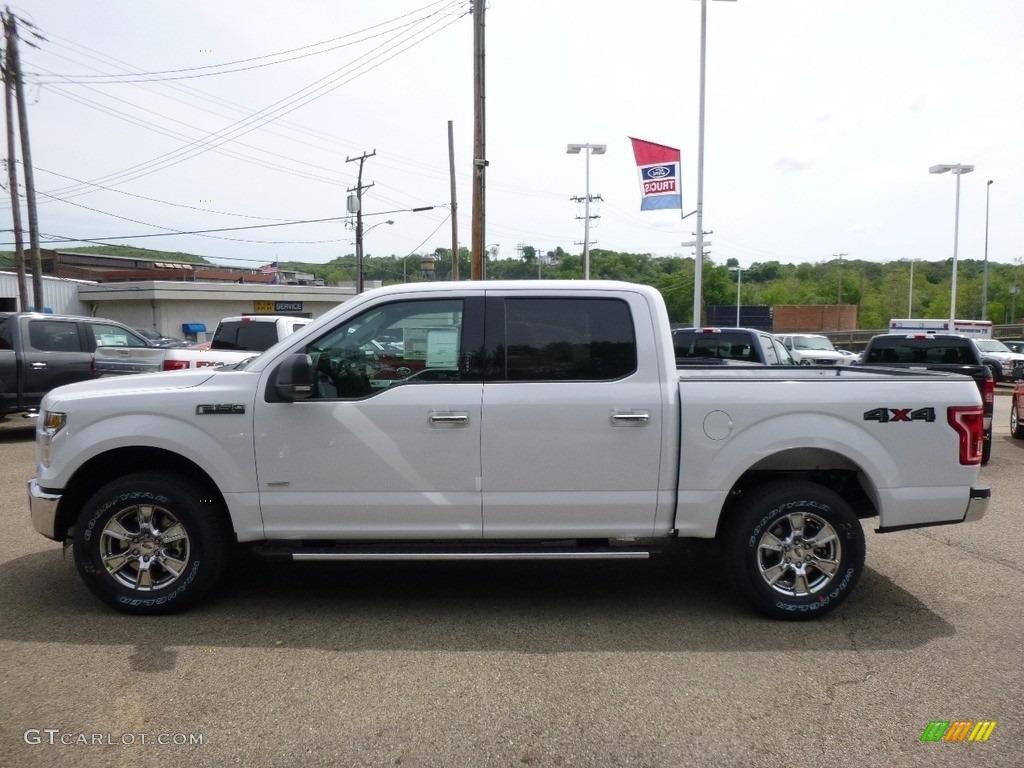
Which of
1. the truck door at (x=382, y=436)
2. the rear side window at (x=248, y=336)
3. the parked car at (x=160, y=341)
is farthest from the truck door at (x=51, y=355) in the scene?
the truck door at (x=382, y=436)

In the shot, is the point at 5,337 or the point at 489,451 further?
the point at 5,337

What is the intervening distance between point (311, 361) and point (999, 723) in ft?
12.8

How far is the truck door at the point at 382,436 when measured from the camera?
16.2 ft

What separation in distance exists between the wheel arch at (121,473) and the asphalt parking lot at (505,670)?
589mm

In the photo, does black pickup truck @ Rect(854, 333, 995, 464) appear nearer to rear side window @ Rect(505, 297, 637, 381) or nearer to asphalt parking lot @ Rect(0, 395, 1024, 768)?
asphalt parking lot @ Rect(0, 395, 1024, 768)

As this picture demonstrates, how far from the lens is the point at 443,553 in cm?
495

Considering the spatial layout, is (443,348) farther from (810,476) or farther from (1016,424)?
(1016,424)

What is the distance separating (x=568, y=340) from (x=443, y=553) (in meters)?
1.47

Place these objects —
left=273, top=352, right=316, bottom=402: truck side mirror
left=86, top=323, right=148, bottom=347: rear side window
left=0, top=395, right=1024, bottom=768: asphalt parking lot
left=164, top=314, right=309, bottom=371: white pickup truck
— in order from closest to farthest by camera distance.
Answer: left=0, top=395, right=1024, bottom=768: asphalt parking lot → left=273, top=352, right=316, bottom=402: truck side mirror → left=164, top=314, right=309, bottom=371: white pickup truck → left=86, top=323, right=148, bottom=347: rear side window

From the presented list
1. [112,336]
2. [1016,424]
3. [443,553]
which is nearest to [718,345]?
[1016,424]

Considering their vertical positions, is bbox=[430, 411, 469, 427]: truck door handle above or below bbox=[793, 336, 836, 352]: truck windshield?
above

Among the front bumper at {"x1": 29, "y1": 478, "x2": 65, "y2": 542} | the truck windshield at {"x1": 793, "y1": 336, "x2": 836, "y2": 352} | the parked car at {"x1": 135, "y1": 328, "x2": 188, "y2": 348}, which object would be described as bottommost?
the truck windshield at {"x1": 793, "y1": 336, "x2": 836, "y2": 352}

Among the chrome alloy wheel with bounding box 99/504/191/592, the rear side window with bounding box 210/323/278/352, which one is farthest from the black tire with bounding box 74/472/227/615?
the rear side window with bounding box 210/323/278/352

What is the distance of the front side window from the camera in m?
5.02
